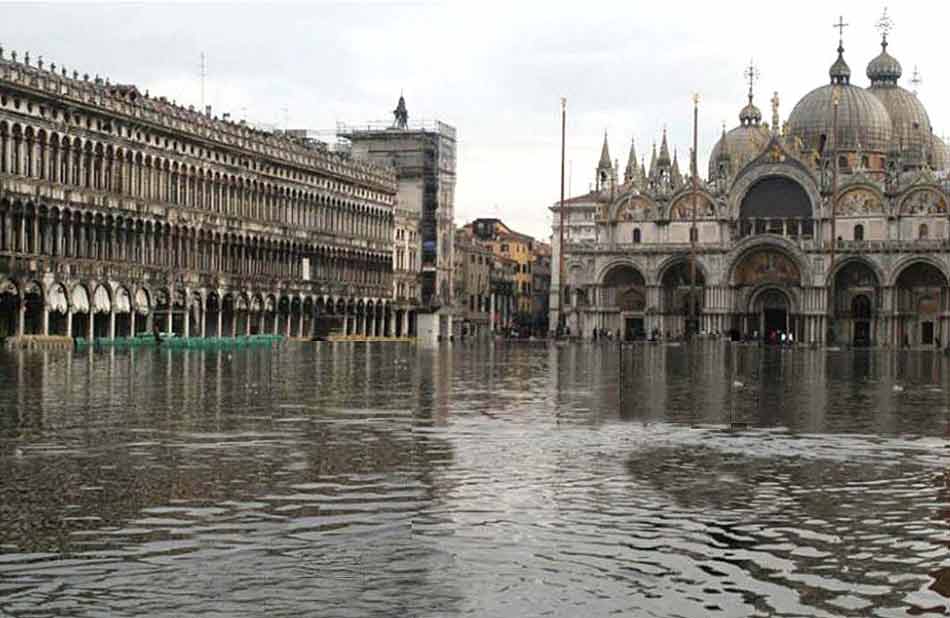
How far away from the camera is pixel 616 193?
124062mm

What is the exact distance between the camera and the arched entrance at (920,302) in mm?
112000

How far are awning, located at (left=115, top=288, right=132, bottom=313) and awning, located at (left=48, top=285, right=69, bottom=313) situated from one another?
4.75m

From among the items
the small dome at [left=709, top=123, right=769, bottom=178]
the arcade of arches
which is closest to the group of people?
the arcade of arches

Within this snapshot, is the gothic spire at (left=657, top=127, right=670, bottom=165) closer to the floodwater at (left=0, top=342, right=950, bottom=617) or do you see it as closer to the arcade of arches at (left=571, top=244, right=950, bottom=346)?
the arcade of arches at (left=571, top=244, right=950, bottom=346)

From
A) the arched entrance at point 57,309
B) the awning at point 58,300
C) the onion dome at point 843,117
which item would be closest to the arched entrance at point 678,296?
the onion dome at point 843,117

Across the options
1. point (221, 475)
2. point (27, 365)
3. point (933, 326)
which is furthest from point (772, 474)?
point (933, 326)

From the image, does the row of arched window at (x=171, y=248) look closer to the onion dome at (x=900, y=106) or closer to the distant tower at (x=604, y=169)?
the distant tower at (x=604, y=169)

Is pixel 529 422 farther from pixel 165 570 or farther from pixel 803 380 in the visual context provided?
pixel 803 380

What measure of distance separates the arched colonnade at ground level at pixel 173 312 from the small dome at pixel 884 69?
163 feet

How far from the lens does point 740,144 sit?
5335 inches

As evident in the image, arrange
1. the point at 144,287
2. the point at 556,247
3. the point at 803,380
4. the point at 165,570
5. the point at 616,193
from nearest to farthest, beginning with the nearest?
the point at 165,570 < the point at 803,380 < the point at 144,287 < the point at 616,193 < the point at 556,247

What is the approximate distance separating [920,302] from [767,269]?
11.7 meters

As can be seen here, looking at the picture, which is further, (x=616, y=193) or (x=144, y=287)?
(x=616, y=193)

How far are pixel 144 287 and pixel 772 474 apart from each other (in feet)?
222
